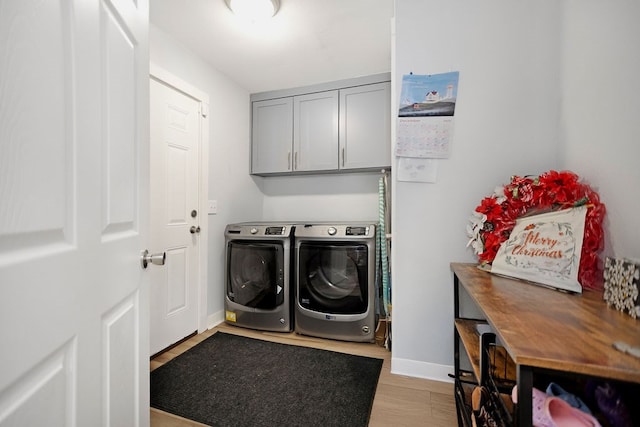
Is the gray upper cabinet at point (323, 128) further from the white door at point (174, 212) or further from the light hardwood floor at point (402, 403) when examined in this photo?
the light hardwood floor at point (402, 403)

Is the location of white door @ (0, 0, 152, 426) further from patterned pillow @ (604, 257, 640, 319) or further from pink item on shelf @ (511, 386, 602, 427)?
patterned pillow @ (604, 257, 640, 319)

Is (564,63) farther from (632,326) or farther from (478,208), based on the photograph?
(632,326)

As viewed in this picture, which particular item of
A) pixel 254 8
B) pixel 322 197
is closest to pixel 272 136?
pixel 322 197

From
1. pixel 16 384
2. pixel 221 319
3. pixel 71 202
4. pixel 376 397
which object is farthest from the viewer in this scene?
pixel 221 319

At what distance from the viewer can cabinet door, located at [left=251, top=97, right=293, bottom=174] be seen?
2.68 meters

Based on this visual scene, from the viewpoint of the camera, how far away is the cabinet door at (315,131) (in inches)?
100

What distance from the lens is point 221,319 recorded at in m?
2.38

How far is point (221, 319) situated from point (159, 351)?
2.00 feet

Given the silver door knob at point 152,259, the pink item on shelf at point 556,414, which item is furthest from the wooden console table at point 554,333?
the silver door knob at point 152,259

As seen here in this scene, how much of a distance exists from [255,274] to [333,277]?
69 cm

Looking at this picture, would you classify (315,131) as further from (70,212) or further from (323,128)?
(70,212)

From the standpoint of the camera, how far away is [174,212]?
77.3 inches

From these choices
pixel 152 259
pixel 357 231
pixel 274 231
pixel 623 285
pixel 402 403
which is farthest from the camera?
pixel 274 231

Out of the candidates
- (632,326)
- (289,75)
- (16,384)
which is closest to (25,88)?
(16,384)
